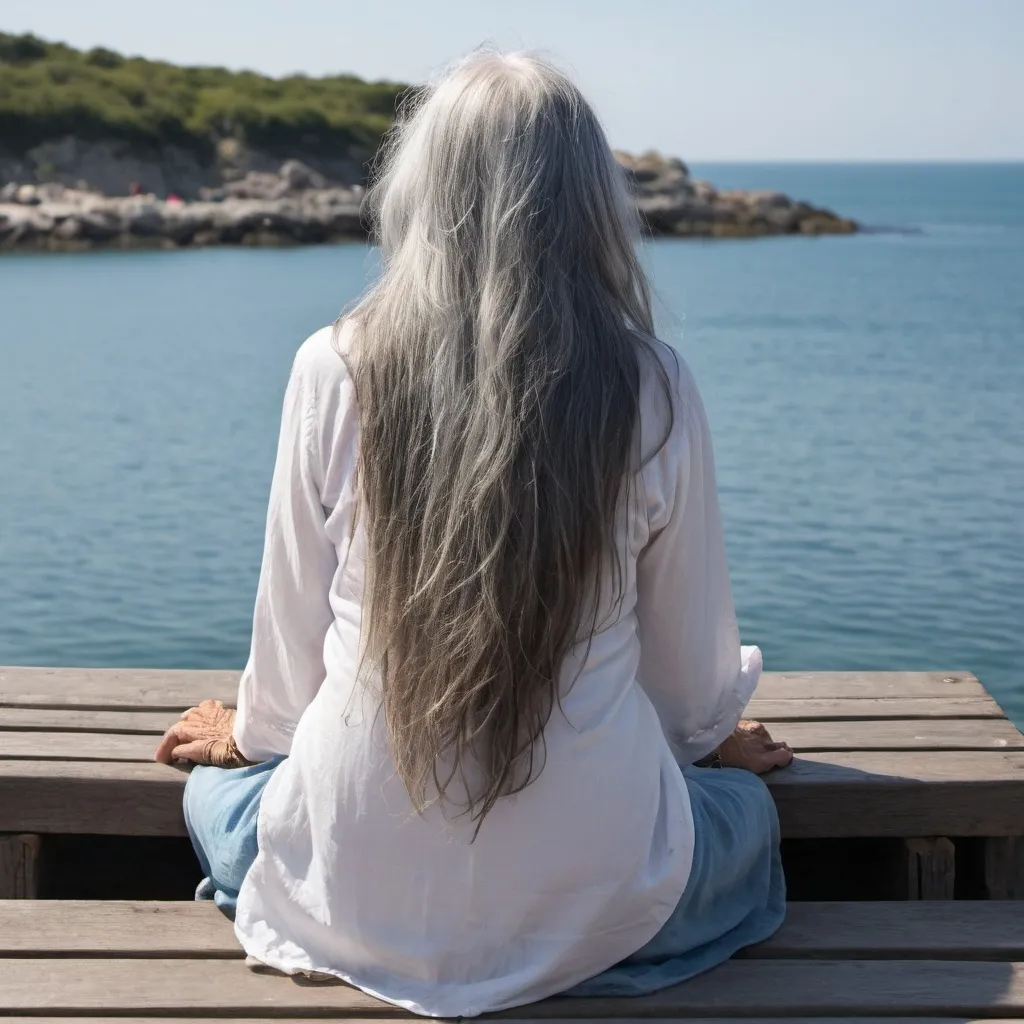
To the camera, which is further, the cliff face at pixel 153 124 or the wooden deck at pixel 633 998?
the cliff face at pixel 153 124

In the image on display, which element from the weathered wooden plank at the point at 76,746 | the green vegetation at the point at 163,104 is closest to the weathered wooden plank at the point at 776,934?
the weathered wooden plank at the point at 76,746

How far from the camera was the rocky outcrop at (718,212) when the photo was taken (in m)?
36.8

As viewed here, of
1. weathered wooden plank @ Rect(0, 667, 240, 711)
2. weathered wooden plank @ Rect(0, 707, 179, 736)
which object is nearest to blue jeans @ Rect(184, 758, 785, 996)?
weathered wooden plank @ Rect(0, 707, 179, 736)

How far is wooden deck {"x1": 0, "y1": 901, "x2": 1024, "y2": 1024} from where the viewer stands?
1.69 m

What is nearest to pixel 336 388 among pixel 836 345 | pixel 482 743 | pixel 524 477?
pixel 524 477

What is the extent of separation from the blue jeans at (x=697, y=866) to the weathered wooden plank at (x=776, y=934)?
46 millimetres

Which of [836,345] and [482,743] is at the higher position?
[482,743]

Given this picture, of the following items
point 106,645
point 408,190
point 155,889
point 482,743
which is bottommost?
point 106,645

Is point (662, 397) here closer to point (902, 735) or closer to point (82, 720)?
point (902, 735)

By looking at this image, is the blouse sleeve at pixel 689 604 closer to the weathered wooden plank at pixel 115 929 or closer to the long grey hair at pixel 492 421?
the long grey hair at pixel 492 421

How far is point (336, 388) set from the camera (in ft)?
5.61

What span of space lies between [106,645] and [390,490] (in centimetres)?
402

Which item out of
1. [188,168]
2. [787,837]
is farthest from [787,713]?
[188,168]

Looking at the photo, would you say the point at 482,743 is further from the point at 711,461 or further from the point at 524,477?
the point at 711,461
